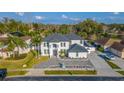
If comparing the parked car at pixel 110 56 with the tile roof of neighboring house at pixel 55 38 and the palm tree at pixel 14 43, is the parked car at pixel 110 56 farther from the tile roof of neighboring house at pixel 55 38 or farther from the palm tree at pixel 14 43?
the palm tree at pixel 14 43

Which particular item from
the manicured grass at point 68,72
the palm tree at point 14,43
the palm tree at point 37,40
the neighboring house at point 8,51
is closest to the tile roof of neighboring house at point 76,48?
the manicured grass at point 68,72

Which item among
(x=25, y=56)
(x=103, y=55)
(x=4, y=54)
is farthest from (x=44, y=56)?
(x=103, y=55)

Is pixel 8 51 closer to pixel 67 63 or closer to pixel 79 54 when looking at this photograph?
pixel 67 63

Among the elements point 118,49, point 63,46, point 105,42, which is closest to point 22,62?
point 63,46

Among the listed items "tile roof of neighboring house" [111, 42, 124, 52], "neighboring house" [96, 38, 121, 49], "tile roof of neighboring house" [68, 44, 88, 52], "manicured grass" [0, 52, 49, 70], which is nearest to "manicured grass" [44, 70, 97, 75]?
"manicured grass" [0, 52, 49, 70]

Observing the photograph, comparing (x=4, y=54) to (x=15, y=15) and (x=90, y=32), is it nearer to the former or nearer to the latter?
(x=15, y=15)

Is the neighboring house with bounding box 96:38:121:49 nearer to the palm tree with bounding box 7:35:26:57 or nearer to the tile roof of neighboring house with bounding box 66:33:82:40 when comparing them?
the tile roof of neighboring house with bounding box 66:33:82:40
